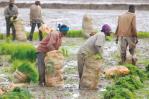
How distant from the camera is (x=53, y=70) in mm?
13297

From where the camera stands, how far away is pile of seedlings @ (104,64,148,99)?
11523 millimetres

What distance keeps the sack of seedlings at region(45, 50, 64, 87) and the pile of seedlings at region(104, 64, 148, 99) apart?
3.90 ft

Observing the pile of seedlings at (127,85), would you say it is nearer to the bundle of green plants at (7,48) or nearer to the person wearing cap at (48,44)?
the person wearing cap at (48,44)

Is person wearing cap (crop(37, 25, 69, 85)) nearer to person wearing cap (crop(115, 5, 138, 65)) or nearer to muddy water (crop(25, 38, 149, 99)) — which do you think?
muddy water (crop(25, 38, 149, 99))

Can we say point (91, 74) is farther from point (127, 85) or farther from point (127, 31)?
point (127, 31)

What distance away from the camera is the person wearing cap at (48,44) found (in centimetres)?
1298

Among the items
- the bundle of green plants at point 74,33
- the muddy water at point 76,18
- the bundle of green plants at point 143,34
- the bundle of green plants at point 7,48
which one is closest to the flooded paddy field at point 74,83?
the bundle of green plants at point 7,48

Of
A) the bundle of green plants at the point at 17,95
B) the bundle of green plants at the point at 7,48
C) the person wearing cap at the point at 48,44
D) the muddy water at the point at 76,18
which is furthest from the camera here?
the muddy water at the point at 76,18

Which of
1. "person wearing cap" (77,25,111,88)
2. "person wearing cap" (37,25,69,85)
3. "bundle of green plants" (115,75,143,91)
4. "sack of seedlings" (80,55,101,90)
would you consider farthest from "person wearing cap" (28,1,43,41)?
"bundle of green plants" (115,75,143,91)

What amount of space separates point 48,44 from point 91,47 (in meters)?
0.89

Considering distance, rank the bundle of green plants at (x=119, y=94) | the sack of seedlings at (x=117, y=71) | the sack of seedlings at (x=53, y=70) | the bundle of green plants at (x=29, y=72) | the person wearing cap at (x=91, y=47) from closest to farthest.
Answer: the bundle of green plants at (x=119, y=94) < the person wearing cap at (x=91, y=47) < the sack of seedlings at (x=53, y=70) < the bundle of green plants at (x=29, y=72) < the sack of seedlings at (x=117, y=71)

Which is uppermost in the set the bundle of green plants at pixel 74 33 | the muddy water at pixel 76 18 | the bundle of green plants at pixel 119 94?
the bundle of green plants at pixel 119 94

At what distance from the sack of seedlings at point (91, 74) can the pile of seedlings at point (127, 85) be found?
456mm

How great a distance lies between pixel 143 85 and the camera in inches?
525
